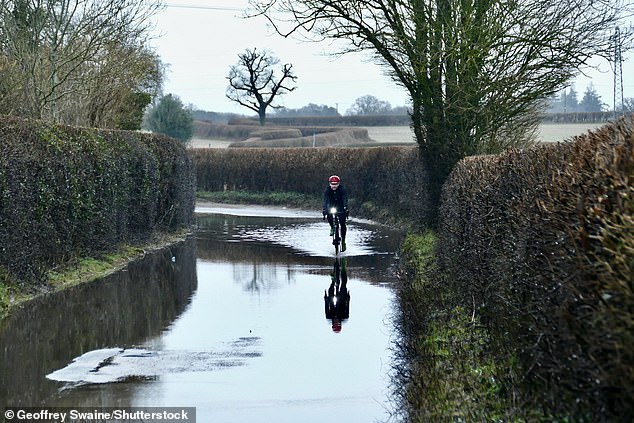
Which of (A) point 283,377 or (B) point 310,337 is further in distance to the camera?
(B) point 310,337

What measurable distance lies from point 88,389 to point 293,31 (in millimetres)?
15837

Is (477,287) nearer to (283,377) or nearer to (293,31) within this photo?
(283,377)

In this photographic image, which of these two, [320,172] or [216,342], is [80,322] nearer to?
[216,342]

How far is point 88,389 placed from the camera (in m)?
9.88

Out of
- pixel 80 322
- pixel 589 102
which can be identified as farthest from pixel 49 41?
pixel 589 102

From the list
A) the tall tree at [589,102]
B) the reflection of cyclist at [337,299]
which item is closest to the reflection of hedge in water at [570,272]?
the reflection of cyclist at [337,299]

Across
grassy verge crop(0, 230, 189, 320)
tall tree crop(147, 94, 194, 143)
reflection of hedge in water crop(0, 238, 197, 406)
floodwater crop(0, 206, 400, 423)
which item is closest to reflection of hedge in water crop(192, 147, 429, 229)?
grassy verge crop(0, 230, 189, 320)

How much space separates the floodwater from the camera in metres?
9.63

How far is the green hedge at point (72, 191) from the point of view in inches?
594

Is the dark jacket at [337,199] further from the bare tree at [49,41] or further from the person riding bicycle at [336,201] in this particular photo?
the bare tree at [49,41]

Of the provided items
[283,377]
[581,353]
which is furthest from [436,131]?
[581,353]

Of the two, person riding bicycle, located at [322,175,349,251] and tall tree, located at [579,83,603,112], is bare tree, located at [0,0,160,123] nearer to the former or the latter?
person riding bicycle, located at [322,175,349,251]

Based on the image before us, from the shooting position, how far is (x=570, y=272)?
620 cm

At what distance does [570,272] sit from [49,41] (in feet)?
78.2
